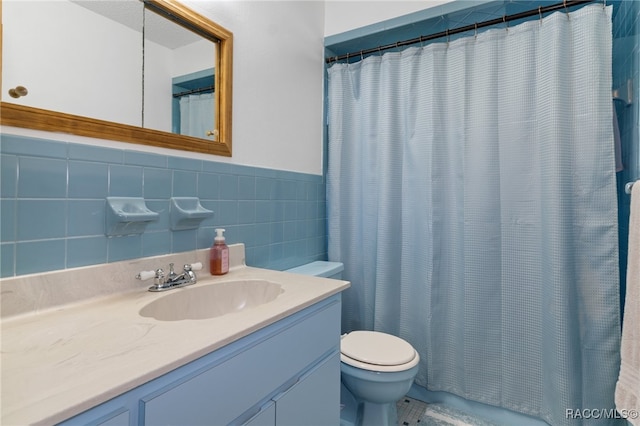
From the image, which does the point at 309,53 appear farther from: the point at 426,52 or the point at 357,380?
the point at 357,380

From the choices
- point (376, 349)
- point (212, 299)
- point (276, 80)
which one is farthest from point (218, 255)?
point (276, 80)

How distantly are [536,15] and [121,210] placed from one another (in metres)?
2.07

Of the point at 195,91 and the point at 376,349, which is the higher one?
the point at 195,91

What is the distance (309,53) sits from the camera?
1835 mm

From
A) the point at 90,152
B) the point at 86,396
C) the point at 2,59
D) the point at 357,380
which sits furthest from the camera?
the point at 357,380

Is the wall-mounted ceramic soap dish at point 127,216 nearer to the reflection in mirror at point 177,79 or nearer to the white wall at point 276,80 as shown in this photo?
the reflection in mirror at point 177,79

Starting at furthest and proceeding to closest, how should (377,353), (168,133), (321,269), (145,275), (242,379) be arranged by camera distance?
(321,269)
(377,353)
(168,133)
(145,275)
(242,379)

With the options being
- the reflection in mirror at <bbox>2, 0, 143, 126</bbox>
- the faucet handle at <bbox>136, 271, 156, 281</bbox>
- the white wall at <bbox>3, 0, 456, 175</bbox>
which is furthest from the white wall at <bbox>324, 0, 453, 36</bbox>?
the faucet handle at <bbox>136, 271, 156, 281</bbox>

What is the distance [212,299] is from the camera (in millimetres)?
1089

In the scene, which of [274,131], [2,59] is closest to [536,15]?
[274,131]

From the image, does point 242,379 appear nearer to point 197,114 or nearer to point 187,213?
point 187,213

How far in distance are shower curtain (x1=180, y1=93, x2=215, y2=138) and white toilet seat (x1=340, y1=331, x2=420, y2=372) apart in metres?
1.15

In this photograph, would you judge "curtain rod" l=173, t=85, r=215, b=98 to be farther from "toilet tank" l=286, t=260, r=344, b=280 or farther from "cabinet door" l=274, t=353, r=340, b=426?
"cabinet door" l=274, t=353, r=340, b=426

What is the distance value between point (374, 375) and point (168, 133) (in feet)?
4.12
